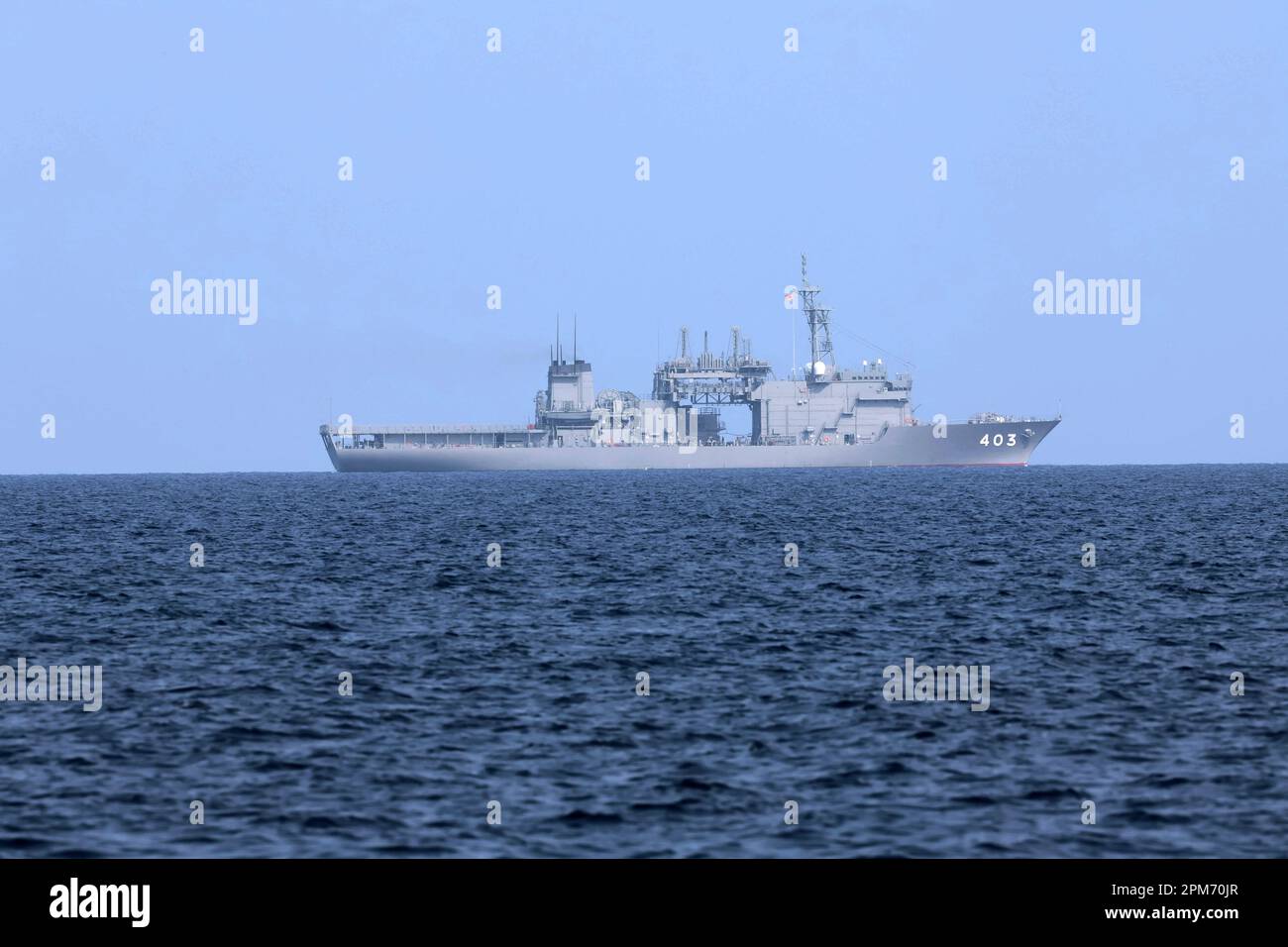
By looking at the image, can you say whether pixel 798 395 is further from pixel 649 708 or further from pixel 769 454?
pixel 649 708

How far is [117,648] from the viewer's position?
26.2m

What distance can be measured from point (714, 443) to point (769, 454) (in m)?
8.90

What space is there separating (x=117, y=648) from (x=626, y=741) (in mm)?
11839

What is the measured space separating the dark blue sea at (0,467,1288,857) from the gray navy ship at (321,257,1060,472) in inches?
5281

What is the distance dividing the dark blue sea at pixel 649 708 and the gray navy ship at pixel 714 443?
13413 centimetres

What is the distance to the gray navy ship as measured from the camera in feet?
590

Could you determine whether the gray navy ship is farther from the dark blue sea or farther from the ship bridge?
the dark blue sea

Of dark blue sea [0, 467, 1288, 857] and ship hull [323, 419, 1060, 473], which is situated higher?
ship hull [323, 419, 1060, 473]

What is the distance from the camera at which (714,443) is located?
632 ft

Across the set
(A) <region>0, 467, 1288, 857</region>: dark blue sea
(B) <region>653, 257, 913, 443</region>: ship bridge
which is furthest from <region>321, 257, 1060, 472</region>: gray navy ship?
(A) <region>0, 467, 1288, 857</region>: dark blue sea

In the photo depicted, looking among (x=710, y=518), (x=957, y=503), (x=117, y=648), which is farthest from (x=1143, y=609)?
(x=957, y=503)

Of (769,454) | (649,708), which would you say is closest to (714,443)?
(769,454)

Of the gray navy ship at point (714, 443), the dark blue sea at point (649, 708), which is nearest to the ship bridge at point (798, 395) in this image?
the gray navy ship at point (714, 443)
